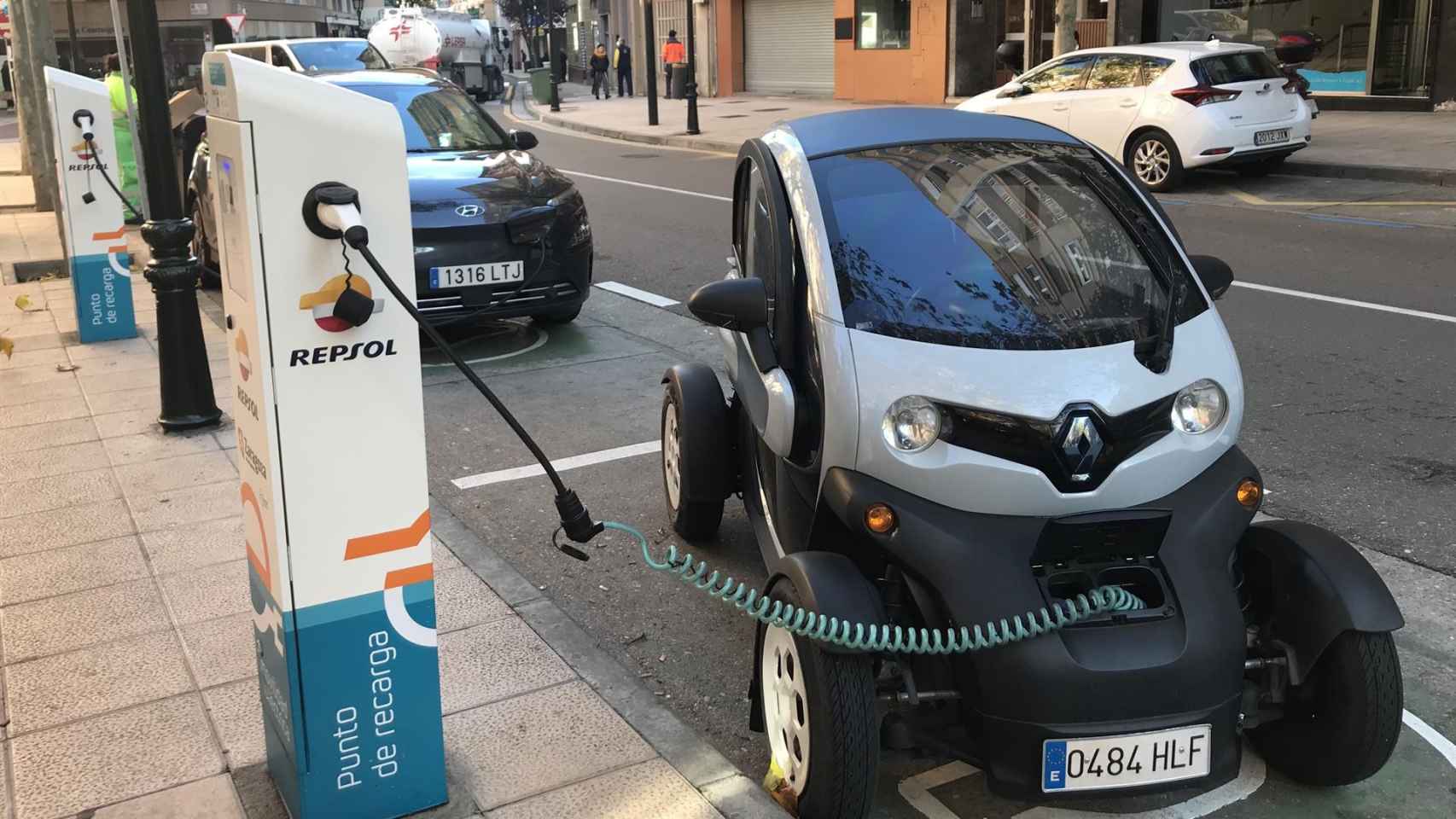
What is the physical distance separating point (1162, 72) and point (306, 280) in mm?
13751

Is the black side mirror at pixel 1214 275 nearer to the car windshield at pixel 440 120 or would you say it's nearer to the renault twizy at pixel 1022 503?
the renault twizy at pixel 1022 503

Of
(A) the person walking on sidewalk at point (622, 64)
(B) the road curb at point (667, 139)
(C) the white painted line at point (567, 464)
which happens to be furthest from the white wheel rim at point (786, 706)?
(A) the person walking on sidewalk at point (622, 64)

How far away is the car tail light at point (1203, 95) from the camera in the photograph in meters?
14.5

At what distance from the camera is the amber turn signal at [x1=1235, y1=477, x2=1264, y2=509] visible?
11.2 feet

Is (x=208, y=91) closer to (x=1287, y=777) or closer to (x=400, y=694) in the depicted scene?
(x=400, y=694)

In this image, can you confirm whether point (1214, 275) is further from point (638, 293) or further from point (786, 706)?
point (638, 293)

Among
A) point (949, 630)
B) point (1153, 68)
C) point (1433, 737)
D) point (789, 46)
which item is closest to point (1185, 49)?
point (1153, 68)

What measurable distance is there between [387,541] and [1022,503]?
152cm

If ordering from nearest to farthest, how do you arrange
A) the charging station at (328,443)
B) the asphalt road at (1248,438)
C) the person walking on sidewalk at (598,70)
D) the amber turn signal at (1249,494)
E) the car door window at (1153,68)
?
the charging station at (328,443) → the amber turn signal at (1249,494) → the asphalt road at (1248,438) → the car door window at (1153,68) → the person walking on sidewalk at (598,70)

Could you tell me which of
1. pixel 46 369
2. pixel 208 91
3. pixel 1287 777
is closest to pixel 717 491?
pixel 1287 777

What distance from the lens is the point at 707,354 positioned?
334 inches

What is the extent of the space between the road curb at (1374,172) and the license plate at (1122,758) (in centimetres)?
1333

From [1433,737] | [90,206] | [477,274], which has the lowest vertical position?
[1433,737]

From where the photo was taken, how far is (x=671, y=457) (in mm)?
5332
